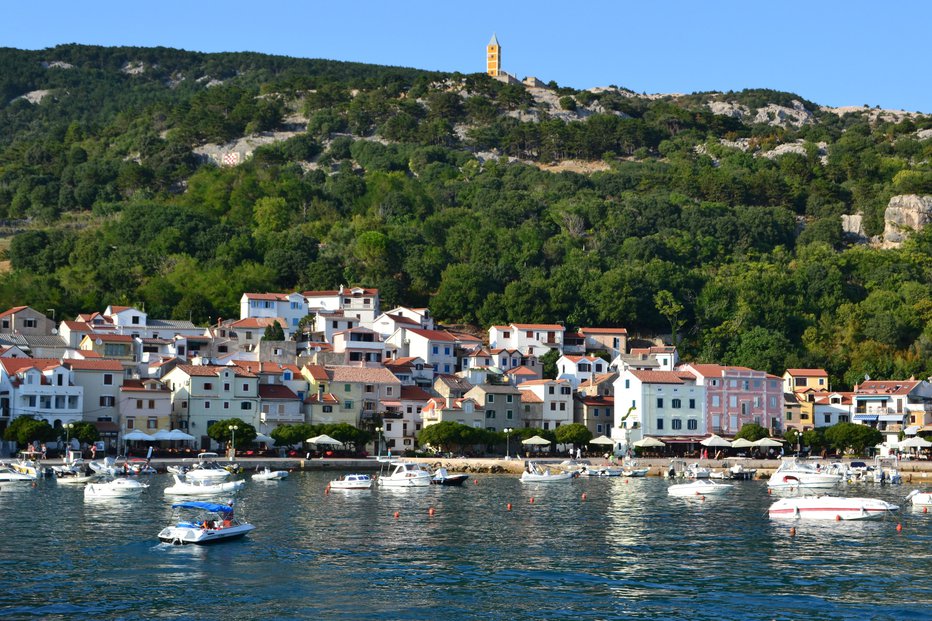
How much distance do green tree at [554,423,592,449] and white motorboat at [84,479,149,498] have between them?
36.5 metres

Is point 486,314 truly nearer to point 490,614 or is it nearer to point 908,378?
point 908,378

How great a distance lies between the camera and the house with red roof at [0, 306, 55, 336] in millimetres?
107625

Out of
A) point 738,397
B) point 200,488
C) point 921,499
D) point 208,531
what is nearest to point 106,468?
point 200,488

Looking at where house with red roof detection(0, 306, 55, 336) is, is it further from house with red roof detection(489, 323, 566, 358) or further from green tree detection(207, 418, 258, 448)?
house with red roof detection(489, 323, 566, 358)

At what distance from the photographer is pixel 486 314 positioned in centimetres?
12319

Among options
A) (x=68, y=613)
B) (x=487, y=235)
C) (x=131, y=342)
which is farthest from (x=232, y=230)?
(x=68, y=613)

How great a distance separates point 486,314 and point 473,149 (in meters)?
69.0

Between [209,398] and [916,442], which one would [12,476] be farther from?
[916,442]

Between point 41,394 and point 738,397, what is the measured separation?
52.0 meters

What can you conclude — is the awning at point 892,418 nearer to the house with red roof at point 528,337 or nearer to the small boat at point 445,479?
the house with red roof at point 528,337

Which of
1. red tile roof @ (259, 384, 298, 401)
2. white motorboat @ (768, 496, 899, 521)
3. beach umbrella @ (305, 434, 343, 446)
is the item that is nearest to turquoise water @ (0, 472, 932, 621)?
white motorboat @ (768, 496, 899, 521)

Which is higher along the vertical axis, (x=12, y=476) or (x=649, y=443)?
(x=649, y=443)

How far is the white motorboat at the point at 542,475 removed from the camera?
77.6m

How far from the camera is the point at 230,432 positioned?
8731cm
